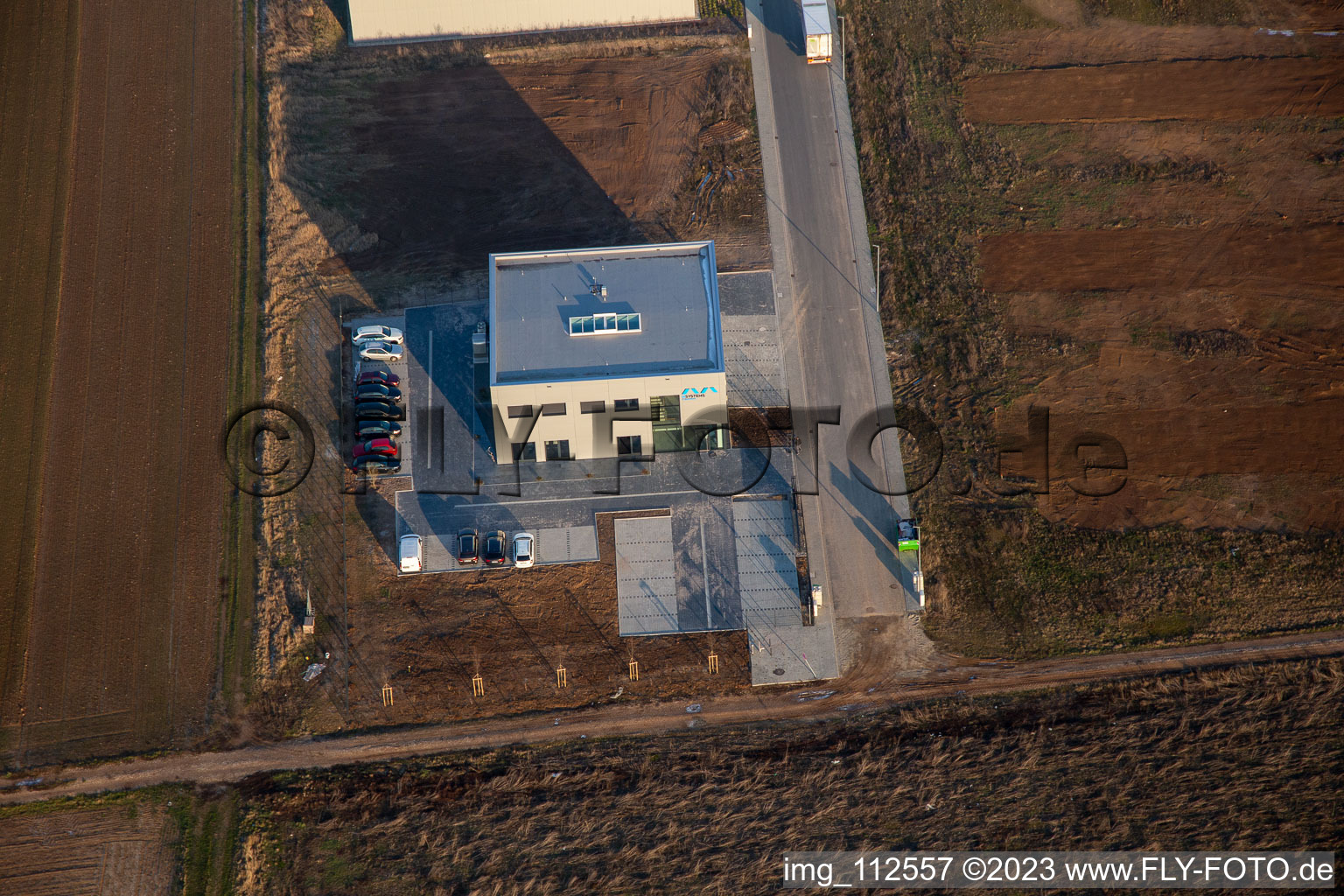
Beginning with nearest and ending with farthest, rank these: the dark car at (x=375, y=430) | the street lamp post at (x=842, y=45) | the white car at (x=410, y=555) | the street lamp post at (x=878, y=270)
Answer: the white car at (x=410, y=555)
the dark car at (x=375, y=430)
the street lamp post at (x=878, y=270)
the street lamp post at (x=842, y=45)

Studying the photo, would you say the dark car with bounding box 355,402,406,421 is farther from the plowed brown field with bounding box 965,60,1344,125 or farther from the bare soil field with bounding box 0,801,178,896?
the plowed brown field with bounding box 965,60,1344,125

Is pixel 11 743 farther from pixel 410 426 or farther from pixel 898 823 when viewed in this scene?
pixel 898 823

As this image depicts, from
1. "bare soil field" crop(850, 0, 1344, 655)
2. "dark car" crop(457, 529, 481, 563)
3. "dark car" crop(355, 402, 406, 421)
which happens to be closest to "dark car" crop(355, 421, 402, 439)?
"dark car" crop(355, 402, 406, 421)

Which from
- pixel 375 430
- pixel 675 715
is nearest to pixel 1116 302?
pixel 675 715

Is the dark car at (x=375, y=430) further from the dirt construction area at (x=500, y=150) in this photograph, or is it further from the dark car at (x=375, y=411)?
the dirt construction area at (x=500, y=150)

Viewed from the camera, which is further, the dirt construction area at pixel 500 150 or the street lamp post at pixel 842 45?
the street lamp post at pixel 842 45

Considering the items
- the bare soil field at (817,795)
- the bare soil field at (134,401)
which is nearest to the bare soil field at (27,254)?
the bare soil field at (134,401)

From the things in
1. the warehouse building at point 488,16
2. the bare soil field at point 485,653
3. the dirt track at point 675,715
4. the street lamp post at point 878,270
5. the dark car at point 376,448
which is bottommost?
the dirt track at point 675,715

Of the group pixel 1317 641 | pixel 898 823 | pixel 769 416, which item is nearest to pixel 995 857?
pixel 898 823
